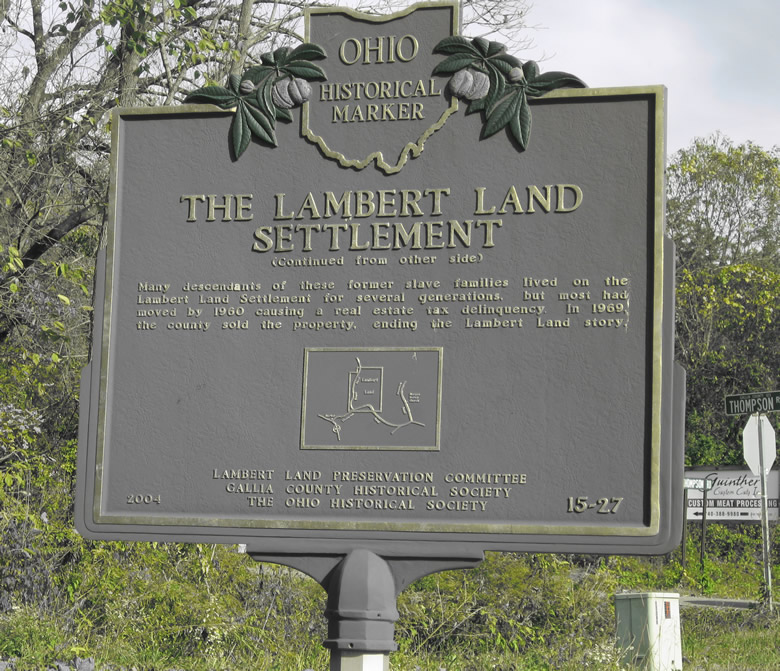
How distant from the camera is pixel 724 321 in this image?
2533 cm

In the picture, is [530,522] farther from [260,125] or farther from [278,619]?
[278,619]

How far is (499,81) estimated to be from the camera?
522 cm

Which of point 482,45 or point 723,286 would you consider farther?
point 723,286

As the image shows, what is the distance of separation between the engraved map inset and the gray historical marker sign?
1 centimetres

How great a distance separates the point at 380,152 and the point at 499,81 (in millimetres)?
685

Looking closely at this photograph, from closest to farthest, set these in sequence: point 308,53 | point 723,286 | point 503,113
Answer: point 503,113 → point 308,53 → point 723,286

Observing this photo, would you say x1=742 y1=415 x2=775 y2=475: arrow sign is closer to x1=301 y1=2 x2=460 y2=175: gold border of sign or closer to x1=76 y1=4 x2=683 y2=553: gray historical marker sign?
x1=76 y1=4 x2=683 y2=553: gray historical marker sign

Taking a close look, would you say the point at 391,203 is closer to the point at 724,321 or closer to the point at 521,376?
the point at 521,376

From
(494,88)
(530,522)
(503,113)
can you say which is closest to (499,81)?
(494,88)

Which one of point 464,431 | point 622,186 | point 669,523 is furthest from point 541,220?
point 669,523

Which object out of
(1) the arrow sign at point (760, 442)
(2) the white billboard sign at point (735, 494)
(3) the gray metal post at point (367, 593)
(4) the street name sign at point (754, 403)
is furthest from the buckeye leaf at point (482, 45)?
(2) the white billboard sign at point (735, 494)

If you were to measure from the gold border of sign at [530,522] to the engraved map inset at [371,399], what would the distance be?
1.24ft

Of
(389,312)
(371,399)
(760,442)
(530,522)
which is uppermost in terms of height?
(389,312)

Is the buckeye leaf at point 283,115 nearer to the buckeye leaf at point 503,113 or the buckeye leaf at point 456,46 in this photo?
the buckeye leaf at point 456,46
